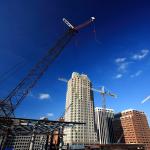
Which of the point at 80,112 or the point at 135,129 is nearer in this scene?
the point at 80,112

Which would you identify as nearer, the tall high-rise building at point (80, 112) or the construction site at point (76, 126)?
the construction site at point (76, 126)

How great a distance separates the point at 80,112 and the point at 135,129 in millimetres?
74315

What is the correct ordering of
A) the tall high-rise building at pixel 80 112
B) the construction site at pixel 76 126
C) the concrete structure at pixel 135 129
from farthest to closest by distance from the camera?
the concrete structure at pixel 135 129 < the tall high-rise building at pixel 80 112 < the construction site at pixel 76 126

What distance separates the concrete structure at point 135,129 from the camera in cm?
17812

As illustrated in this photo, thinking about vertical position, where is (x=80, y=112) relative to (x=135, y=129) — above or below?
above

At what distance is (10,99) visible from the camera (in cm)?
5450

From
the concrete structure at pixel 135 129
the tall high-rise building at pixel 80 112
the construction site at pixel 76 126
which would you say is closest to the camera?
the construction site at pixel 76 126

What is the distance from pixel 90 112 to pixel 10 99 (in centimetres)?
12199

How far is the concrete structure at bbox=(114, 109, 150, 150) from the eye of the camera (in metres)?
178

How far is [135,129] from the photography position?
181 metres

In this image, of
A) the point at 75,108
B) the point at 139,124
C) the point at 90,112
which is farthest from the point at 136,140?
the point at 75,108

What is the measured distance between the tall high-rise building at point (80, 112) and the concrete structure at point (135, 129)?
Answer: 5495 cm

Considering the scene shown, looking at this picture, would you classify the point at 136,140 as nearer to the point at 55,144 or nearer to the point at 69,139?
the point at 69,139

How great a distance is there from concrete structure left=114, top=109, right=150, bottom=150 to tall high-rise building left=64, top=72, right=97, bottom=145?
180 ft
